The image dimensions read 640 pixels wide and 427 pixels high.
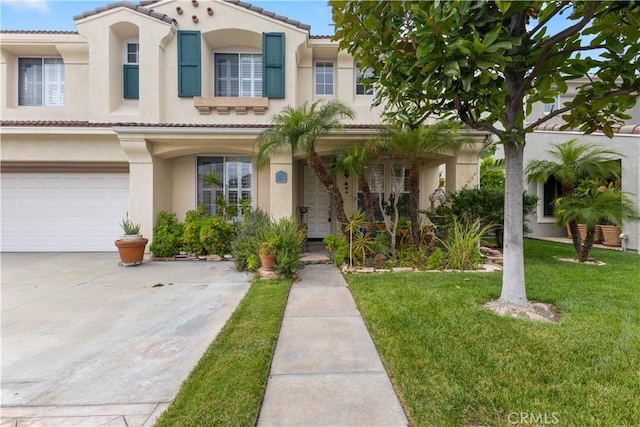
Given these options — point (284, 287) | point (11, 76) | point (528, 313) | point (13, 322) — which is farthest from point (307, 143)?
point (11, 76)

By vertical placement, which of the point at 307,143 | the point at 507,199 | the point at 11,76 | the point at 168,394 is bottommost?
the point at 168,394

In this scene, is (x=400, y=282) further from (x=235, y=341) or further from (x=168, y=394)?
(x=168, y=394)

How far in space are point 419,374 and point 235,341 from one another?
2.09 m

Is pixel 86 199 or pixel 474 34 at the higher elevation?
pixel 474 34

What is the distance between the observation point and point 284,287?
5.77 meters

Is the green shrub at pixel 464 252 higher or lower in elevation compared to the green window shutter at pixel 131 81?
lower

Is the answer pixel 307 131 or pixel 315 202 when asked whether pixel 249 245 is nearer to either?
pixel 307 131

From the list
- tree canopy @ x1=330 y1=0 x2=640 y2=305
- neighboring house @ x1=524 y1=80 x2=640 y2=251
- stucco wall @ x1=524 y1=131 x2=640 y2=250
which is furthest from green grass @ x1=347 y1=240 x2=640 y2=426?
stucco wall @ x1=524 y1=131 x2=640 y2=250

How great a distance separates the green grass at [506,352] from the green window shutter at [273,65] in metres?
7.47

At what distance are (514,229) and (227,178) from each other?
8284 millimetres

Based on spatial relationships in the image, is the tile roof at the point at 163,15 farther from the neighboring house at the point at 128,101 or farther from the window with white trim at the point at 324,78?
the window with white trim at the point at 324,78

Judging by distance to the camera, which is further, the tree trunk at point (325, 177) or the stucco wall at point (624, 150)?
the stucco wall at point (624, 150)

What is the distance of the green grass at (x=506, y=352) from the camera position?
239 cm

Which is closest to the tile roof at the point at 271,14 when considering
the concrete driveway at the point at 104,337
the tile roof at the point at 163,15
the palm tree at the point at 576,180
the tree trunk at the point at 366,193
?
the tile roof at the point at 163,15
